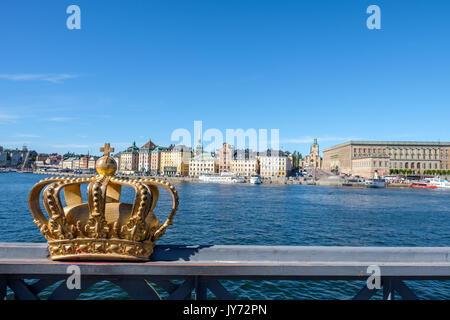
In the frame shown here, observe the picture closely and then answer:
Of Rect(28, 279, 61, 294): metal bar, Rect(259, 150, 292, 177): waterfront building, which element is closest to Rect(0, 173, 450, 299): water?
Rect(28, 279, 61, 294): metal bar

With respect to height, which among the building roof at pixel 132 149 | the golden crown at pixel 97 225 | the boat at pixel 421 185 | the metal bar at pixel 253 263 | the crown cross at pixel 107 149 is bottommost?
the boat at pixel 421 185

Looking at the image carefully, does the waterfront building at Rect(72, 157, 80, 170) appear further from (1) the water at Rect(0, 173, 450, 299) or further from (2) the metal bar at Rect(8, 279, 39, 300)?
(2) the metal bar at Rect(8, 279, 39, 300)

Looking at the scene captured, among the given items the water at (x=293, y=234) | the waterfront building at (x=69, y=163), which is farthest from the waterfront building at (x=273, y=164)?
the waterfront building at (x=69, y=163)

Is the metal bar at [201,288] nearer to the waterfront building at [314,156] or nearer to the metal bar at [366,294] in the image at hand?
the metal bar at [366,294]

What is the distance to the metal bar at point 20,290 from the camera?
11.7 feet

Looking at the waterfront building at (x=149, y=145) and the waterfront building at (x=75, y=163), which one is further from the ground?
the waterfront building at (x=149, y=145)

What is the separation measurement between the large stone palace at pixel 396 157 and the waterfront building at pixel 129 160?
99.5 m

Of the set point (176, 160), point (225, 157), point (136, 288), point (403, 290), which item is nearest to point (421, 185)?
point (225, 157)

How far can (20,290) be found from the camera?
11.8 feet

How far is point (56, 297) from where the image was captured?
3598 mm

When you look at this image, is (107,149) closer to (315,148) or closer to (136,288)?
(136,288)

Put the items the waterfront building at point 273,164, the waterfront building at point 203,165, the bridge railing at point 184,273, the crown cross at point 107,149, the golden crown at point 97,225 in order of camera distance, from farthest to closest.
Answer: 1. the waterfront building at point 203,165
2. the waterfront building at point 273,164
3. the crown cross at point 107,149
4. the golden crown at point 97,225
5. the bridge railing at point 184,273

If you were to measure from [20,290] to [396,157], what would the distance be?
13686 cm
